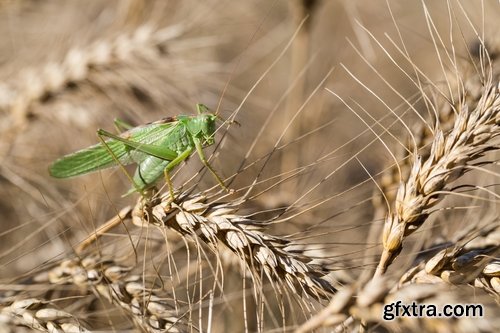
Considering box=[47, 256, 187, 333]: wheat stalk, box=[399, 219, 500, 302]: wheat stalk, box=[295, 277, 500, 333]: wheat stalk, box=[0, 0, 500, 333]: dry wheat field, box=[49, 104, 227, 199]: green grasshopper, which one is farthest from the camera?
box=[49, 104, 227, 199]: green grasshopper

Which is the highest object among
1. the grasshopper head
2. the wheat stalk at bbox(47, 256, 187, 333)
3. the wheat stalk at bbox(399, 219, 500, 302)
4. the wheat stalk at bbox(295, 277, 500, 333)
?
the grasshopper head

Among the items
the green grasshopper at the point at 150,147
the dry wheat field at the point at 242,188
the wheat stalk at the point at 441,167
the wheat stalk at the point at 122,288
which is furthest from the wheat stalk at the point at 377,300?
the green grasshopper at the point at 150,147

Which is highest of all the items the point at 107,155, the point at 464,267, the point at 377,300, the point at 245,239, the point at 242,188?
the point at 107,155

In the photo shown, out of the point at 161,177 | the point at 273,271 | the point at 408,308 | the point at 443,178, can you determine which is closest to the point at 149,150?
the point at 161,177

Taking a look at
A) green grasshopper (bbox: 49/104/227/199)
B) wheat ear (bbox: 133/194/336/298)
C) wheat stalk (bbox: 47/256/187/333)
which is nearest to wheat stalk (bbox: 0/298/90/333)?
wheat stalk (bbox: 47/256/187/333)

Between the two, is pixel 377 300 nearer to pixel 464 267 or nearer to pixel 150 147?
pixel 464 267

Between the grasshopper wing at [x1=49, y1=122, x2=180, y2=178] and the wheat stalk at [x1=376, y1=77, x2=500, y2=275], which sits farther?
the grasshopper wing at [x1=49, y1=122, x2=180, y2=178]

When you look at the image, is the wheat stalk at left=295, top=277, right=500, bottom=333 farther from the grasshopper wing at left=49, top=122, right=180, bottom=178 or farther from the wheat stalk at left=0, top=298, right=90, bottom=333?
the grasshopper wing at left=49, top=122, right=180, bottom=178

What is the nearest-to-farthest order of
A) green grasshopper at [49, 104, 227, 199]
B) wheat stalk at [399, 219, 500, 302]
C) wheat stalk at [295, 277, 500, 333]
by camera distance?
wheat stalk at [295, 277, 500, 333]
wheat stalk at [399, 219, 500, 302]
green grasshopper at [49, 104, 227, 199]

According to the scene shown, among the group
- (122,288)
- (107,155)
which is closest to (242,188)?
(122,288)
